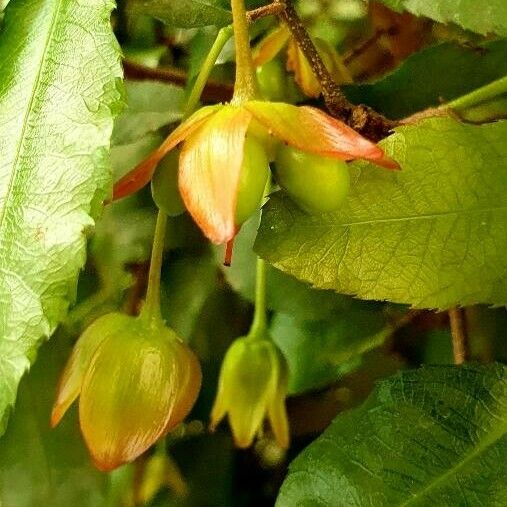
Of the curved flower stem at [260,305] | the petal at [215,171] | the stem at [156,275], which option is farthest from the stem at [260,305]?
the petal at [215,171]

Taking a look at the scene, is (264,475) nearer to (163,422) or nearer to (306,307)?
(306,307)

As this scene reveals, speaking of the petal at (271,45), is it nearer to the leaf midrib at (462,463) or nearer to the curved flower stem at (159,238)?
the curved flower stem at (159,238)

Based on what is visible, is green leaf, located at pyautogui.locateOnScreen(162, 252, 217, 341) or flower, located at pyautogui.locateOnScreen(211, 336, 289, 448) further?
green leaf, located at pyautogui.locateOnScreen(162, 252, 217, 341)

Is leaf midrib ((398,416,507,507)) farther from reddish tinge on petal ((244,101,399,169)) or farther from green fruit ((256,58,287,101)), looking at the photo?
green fruit ((256,58,287,101))

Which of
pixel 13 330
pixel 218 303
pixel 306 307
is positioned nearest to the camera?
pixel 13 330

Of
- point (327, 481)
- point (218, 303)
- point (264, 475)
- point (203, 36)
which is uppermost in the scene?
point (203, 36)

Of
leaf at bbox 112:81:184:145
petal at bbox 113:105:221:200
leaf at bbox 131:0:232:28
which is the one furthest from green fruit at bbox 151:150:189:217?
leaf at bbox 112:81:184:145

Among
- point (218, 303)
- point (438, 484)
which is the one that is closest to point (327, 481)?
point (438, 484)
